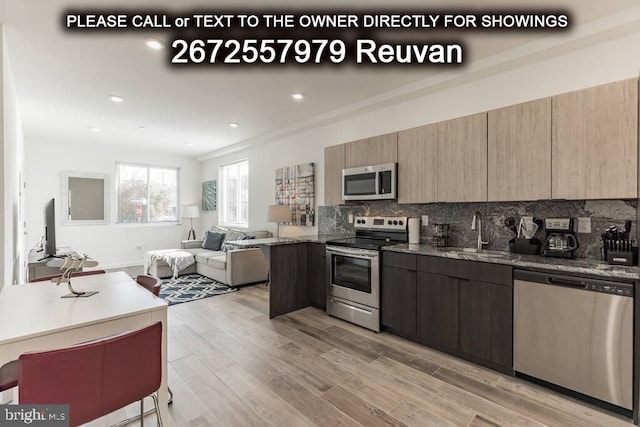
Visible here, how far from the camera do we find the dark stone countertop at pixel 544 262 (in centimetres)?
192

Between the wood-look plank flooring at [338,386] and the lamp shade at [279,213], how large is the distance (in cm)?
207

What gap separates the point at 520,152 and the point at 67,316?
3.31 m

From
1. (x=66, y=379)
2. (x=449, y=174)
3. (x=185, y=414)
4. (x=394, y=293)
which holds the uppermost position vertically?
(x=449, y=174)

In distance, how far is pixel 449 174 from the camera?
297 cm

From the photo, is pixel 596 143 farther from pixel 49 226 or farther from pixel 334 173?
pixel 49 226

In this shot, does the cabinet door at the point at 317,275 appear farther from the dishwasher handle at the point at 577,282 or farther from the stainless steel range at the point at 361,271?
the dishwasher handle at the point at 577,282

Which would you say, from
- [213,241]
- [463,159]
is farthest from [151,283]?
[213,241]

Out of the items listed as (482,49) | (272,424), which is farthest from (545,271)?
(272,424)

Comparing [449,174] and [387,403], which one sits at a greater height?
[449,174]

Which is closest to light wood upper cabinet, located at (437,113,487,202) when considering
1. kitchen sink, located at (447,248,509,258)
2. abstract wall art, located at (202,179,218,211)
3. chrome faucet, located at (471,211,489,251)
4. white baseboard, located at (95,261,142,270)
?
chrome faucet, located at (471,211,489,251)

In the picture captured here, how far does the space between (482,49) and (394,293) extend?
2426 millimetres

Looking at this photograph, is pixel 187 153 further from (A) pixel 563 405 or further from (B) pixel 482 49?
(A) pixel 563 405

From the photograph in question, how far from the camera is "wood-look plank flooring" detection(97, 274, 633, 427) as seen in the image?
1.92 meters

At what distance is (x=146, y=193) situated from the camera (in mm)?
7434
